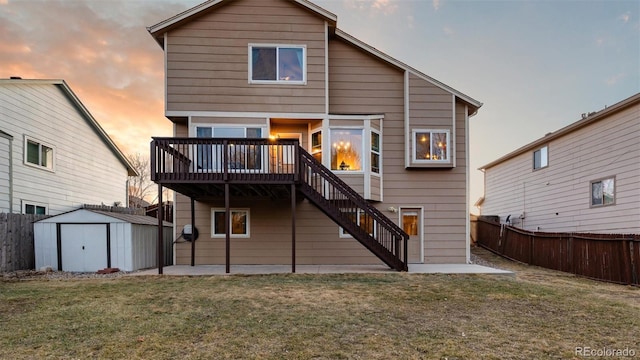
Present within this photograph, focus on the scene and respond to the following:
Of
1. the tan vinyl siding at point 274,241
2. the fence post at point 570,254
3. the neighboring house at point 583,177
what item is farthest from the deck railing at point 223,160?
the neighboring house at point 583,177

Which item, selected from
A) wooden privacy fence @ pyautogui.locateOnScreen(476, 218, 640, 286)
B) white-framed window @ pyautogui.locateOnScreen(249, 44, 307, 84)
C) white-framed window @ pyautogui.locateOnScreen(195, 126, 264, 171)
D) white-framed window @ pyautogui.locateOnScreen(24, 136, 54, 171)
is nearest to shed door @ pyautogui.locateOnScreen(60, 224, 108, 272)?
white-framed window @ pyautogui.locateOnScreen(195, 126, 264, 171)

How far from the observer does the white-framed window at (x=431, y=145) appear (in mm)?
11273

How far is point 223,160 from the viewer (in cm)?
897

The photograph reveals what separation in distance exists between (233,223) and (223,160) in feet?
9.55

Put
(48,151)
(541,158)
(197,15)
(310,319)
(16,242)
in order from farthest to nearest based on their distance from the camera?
1. (541,158)
2. (48,151)
3. (197,15)
4. (16,242)
5. (310,319)

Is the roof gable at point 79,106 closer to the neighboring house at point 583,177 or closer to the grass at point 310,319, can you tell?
the grass at point 310,319

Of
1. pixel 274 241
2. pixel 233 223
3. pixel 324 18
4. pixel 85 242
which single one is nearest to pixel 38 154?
pixel 85 242

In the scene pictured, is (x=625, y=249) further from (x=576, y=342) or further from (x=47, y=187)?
(x=47, y=187)

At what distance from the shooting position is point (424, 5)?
1596 centimetres

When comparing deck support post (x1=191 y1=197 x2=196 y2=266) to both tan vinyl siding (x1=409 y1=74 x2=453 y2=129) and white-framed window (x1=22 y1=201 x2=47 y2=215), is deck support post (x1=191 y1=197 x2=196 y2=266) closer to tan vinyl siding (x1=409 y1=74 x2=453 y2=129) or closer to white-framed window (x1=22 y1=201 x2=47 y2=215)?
white-framed window (x1=22 y1=201 x2=47 y2=215)

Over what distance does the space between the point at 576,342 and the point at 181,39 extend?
1168 cm

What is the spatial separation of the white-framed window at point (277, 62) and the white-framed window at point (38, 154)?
8.12 m

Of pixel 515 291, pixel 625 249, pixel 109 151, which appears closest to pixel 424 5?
pixel 625 249

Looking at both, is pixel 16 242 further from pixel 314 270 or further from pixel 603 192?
pixel 603 192
